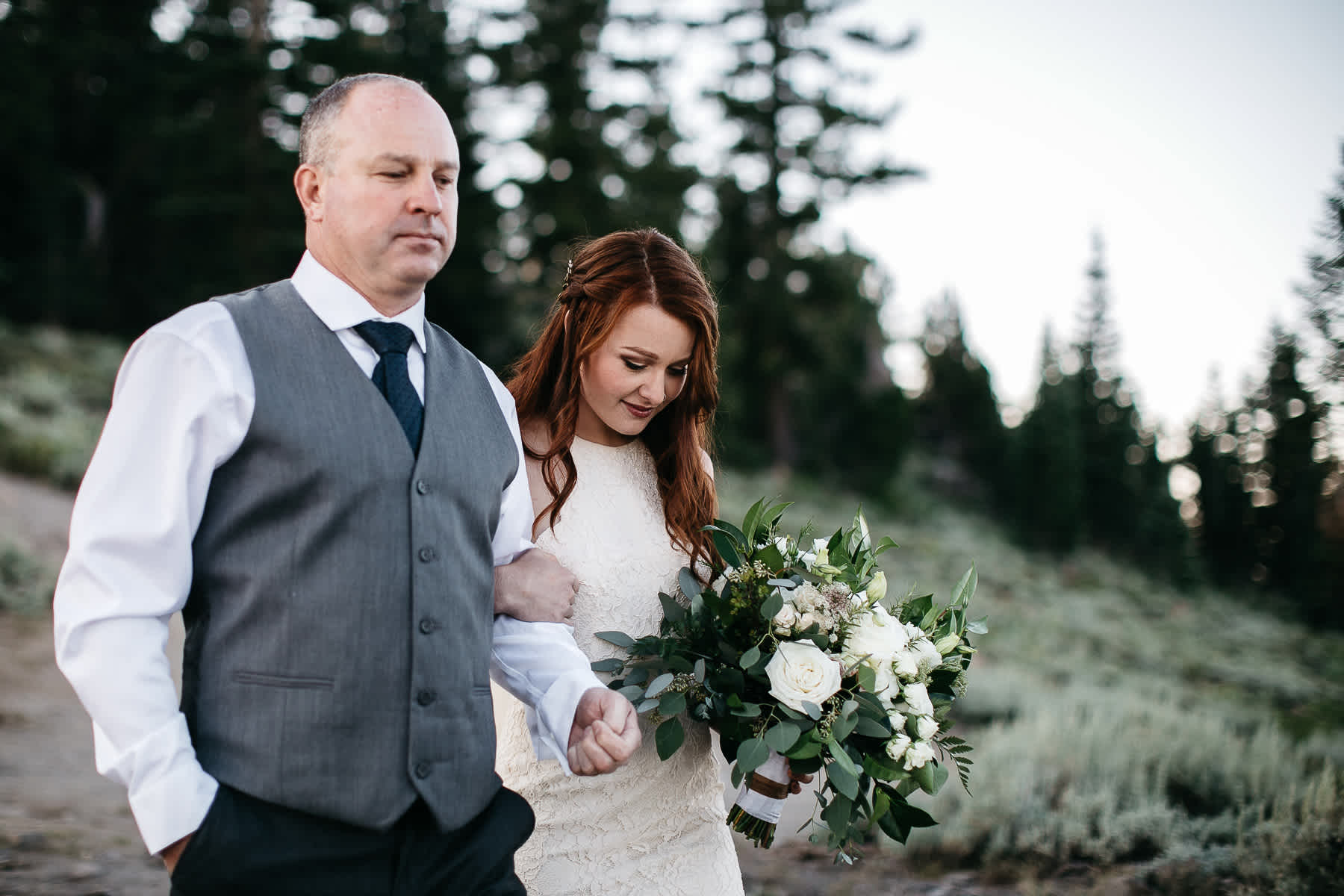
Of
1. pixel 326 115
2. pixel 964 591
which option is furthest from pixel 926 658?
pixel 326 115

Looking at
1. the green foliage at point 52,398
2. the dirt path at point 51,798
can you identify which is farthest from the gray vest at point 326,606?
the green foliage at point 52,398

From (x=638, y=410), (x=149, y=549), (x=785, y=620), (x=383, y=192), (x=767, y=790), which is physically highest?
(x=383, y=192)

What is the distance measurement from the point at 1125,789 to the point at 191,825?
5.42 m

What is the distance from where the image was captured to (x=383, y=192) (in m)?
1.85

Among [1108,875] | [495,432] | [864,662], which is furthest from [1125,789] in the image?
[495,432]

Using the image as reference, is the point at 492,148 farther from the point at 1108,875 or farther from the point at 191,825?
the point at 191,825

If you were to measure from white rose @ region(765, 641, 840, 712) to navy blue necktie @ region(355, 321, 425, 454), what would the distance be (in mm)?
1037

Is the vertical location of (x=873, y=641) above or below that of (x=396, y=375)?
below

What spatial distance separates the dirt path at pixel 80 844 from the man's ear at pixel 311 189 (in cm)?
195

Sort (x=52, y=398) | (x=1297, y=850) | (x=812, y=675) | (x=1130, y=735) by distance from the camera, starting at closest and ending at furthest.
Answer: (x=812, y=675) → (x=1297, y=850) → (x=1130, y=735) → (x=52, y=398)

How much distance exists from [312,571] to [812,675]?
3.90 feet

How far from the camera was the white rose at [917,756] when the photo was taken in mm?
2188

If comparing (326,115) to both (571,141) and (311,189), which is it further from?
(571,141)

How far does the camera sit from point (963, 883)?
187 inches
